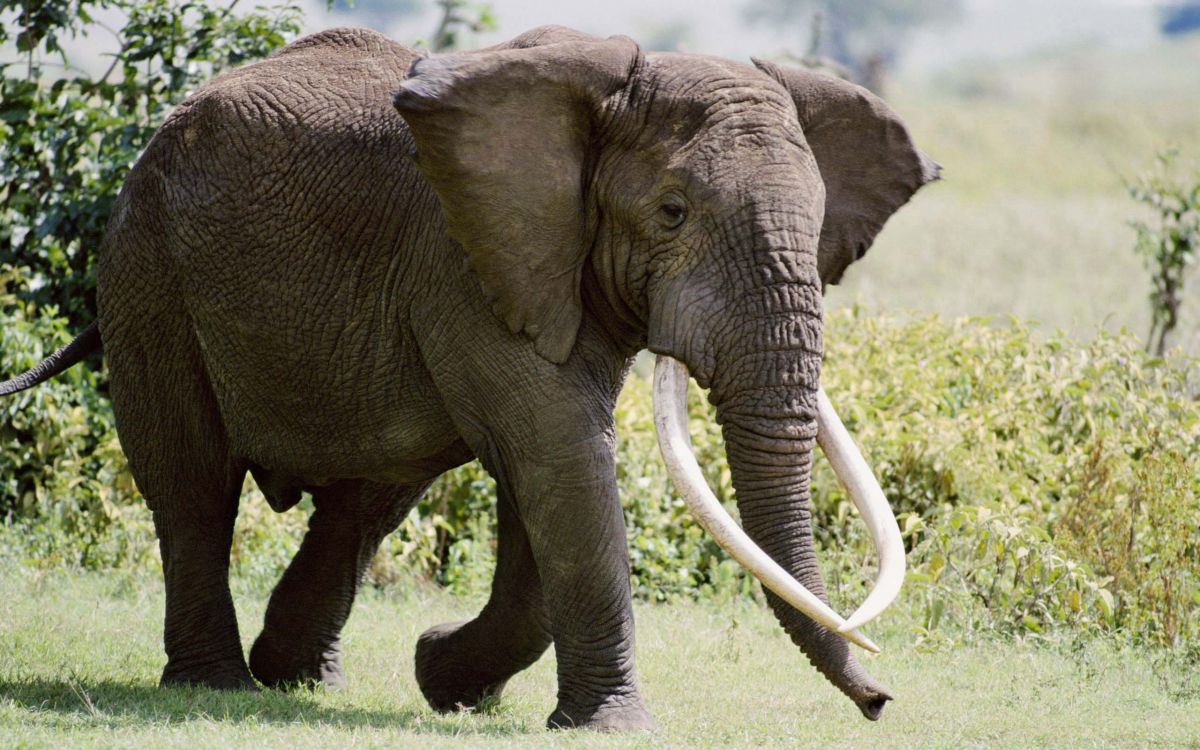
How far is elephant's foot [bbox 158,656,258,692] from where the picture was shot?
688 centimetres

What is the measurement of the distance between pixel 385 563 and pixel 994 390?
3.40 metres

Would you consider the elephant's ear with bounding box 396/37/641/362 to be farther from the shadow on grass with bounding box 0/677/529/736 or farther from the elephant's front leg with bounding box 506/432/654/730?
the shadow on grass with bounding box 0/677/529/736

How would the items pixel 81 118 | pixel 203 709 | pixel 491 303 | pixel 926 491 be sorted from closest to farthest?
pixel 491 303 → pixel 203 709 → pixel 926 491 → pixel 81 118

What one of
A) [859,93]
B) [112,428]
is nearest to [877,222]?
[859,93]

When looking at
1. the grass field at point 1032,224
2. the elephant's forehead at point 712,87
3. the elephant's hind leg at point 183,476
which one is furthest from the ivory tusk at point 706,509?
the grass field at point 1032,224

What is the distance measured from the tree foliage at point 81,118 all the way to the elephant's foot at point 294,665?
3116 mm

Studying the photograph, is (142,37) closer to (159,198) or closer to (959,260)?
(159,198)

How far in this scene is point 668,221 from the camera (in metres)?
5.65

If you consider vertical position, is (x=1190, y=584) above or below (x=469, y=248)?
below

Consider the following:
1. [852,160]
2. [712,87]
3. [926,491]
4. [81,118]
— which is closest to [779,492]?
[712,87]

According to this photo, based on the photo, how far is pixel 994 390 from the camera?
9.84 m

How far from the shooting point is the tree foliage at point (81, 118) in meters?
9.72

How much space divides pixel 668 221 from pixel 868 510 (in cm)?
110

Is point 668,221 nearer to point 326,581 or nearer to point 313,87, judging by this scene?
point 313,87
